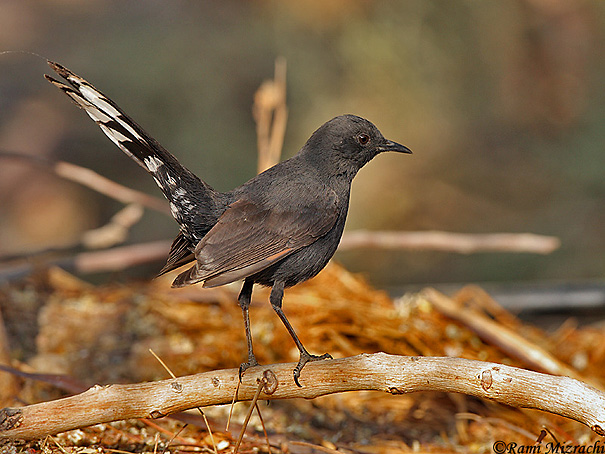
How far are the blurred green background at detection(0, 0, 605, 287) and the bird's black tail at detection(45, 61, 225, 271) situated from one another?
4856mm

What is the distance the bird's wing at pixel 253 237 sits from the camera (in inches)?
90.5

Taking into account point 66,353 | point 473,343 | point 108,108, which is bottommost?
point 66,353

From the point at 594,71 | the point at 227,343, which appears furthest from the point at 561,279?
the point at 227,343

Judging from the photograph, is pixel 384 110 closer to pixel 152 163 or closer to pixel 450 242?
pixel 450 242

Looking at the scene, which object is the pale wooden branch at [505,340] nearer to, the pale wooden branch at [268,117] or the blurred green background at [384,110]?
the pale wooden branch at [268,117]

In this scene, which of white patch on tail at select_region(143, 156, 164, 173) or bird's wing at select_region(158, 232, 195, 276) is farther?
bird's wing at select_region(158, 232, 195, 276)

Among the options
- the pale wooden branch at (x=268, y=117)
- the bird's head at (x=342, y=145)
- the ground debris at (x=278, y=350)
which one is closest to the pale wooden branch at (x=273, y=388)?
the ground debris at (x=278, y=350)

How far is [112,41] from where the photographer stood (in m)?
8.86

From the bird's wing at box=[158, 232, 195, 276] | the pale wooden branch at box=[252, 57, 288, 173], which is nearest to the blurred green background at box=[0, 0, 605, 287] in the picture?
the pale wooden branch at box=[252, 57, 288, 173]

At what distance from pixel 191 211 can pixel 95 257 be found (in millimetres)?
1803

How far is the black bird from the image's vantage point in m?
2.31

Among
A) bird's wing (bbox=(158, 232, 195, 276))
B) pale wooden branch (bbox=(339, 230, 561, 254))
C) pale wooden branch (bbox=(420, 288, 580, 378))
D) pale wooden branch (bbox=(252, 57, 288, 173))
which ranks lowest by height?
pale wooden branch (bbox=(420, 288, 580, 378))

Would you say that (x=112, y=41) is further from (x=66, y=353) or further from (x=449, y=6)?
(x=66, y=353)

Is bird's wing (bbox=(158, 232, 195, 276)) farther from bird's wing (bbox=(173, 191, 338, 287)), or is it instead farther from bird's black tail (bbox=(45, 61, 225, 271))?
bird's wing (bbox=(173, 191, 338, 287))
